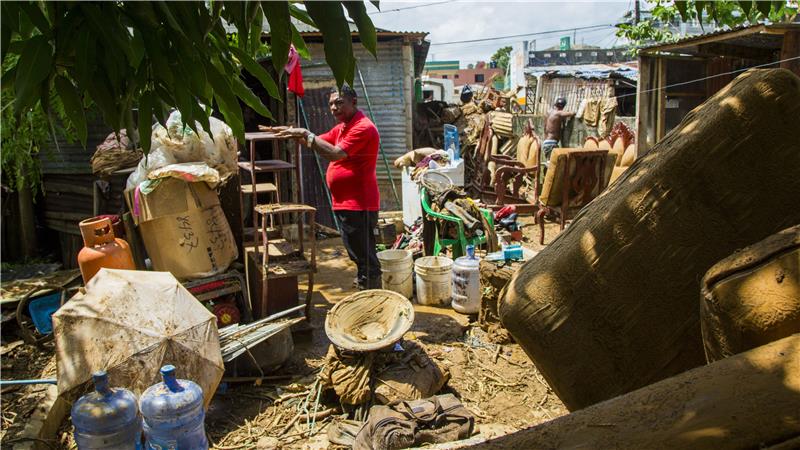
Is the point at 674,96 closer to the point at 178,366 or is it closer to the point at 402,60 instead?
the point at 402,60

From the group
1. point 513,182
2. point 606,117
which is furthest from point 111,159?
point 606,117

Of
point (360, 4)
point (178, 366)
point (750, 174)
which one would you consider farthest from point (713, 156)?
point (178, 366)

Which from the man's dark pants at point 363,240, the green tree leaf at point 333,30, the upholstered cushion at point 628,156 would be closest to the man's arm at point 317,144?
the man's dark pants at point 363,240

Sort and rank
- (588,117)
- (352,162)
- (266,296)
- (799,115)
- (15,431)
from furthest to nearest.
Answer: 1. (588,117)
2. (352,162)
3. (266,296)
4. (15,431)
5. (799,115)

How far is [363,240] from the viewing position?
6105 mm

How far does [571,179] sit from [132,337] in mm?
6005

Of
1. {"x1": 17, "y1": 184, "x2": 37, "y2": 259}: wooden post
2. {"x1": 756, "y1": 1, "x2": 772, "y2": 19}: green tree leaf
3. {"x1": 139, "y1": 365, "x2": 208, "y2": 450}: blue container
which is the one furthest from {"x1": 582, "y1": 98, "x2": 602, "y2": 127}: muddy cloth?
{"x1": 756, "y1": 1, "x2": 772, "y2": 19}: green tree leaf

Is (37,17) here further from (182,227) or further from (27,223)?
(27,223)

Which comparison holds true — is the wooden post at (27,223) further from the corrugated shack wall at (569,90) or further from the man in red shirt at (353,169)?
the corrugated shack wall at (569,90)

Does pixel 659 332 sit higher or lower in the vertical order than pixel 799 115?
lower

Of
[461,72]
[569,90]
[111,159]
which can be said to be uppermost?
[461,72]

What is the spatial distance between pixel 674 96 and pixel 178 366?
9624mm

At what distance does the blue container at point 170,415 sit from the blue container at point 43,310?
9.31 feet

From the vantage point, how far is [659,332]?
1.52m
